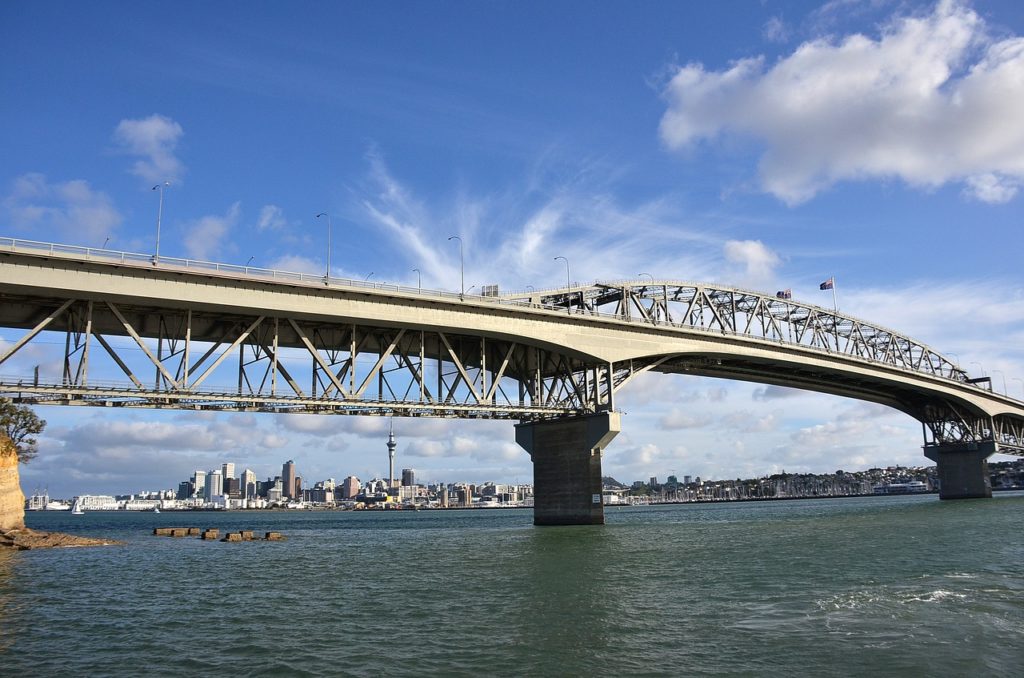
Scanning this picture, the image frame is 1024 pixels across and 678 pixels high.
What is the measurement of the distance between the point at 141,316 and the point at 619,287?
144 ft

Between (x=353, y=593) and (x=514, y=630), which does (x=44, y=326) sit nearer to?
(x=353, y=593)

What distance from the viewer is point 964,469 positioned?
133750mm

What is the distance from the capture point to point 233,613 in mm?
24203

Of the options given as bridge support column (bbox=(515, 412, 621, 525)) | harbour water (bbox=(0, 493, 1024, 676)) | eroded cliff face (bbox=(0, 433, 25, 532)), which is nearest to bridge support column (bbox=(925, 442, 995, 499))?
bridge support column (bbox=(515, 412, 621, 525))

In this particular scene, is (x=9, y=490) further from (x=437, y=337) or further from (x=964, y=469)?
(x=964, y=469)

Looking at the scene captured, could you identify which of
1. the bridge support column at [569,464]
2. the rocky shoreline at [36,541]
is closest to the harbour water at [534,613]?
the rocky shoreline at [36,541]

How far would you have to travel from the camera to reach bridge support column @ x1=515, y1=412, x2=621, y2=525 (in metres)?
69.9

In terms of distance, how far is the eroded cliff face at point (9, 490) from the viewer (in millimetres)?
49406

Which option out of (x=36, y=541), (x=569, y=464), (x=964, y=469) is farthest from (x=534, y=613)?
(x=964, y=469)

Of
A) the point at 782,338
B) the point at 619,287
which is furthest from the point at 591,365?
the point at 782,338

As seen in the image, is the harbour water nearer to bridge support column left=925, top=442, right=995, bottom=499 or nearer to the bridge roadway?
the bridge roadway

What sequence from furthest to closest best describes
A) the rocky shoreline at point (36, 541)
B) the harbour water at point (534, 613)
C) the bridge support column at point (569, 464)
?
the bridge support column at point (569, 464) < the rocky shoreline at point (36, 541) < the harbour water at point (534, 613)

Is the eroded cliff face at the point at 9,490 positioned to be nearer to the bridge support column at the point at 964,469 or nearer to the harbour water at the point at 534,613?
the harbour water at the point at 534,613

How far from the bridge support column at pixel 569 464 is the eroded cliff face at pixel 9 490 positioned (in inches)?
1637
